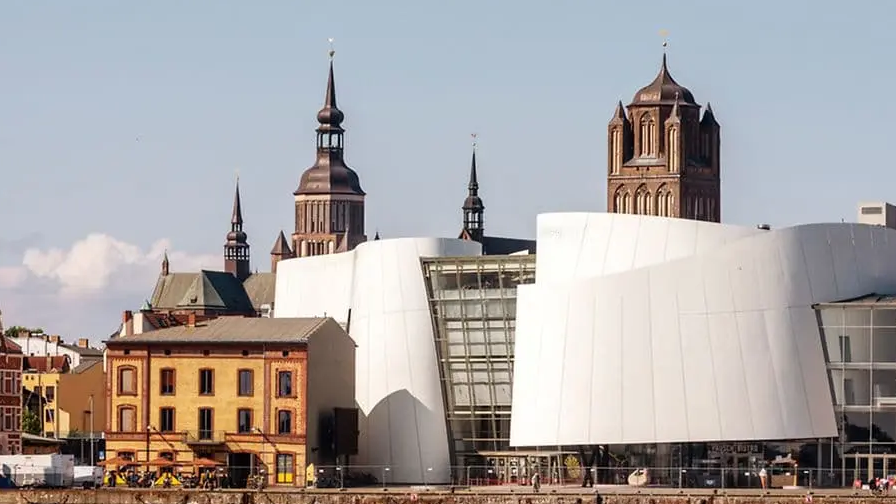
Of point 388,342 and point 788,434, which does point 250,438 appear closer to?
point 388,342

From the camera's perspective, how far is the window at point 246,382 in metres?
93.8

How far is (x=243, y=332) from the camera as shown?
9544 centimetres

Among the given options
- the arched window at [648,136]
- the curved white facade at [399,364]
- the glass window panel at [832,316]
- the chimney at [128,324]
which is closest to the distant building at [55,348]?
the chimney at [128,324]

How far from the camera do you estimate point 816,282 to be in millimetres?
87312

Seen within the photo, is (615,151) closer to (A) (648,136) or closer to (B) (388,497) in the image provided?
(A) (648,136)

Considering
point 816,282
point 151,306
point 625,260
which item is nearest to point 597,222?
point 625,260

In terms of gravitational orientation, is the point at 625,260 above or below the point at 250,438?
above

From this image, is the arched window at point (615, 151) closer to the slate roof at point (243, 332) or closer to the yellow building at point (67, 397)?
the yellow building at point (67, 397)

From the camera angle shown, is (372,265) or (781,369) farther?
(372,265)

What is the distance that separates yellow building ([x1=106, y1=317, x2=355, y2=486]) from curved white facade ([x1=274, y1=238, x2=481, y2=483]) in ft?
10.6

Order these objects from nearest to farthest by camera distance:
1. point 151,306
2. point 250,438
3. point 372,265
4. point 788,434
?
point 788,434
point 250,438
point 372,265
point 151,306

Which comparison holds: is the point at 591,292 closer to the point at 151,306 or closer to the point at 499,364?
the point at 499,364

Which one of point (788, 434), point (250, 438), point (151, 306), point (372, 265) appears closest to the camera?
point (788, 434)

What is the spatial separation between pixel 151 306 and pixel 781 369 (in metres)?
113
